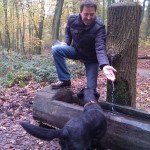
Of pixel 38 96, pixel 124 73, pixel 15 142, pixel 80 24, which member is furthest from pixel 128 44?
pixel 15 142

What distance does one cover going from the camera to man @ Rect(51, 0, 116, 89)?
15.0 ft

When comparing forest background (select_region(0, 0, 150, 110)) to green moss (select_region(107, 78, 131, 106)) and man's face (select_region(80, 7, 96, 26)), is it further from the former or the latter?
green moss (select_region(107, 78, 131, 106))

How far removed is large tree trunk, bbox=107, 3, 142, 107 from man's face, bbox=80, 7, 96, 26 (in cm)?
36

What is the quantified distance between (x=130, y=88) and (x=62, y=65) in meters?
1.31

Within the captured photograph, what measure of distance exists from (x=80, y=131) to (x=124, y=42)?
1.85 m

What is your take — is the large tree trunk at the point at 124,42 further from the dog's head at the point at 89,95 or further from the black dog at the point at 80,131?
the black dog at the point at 80,131

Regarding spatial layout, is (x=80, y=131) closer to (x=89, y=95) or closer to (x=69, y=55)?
(x=89, y=95)

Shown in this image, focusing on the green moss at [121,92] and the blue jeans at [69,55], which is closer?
the green moss at [121,92]

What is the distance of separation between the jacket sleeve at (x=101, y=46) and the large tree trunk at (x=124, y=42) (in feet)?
0.37

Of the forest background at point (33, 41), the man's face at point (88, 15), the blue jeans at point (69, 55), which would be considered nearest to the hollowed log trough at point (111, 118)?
the blue jeans at point (69, 55)

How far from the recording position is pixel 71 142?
3.65m

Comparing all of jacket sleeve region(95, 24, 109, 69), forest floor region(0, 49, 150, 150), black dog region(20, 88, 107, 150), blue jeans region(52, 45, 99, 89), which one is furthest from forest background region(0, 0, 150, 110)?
black dog region(20, 88, 107, 150)

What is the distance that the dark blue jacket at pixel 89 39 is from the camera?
4.68 m

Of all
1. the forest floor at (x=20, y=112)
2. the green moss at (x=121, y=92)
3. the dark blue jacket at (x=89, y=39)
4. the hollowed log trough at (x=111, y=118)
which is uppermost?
the dark blue jacket at (x=89, y=39)
